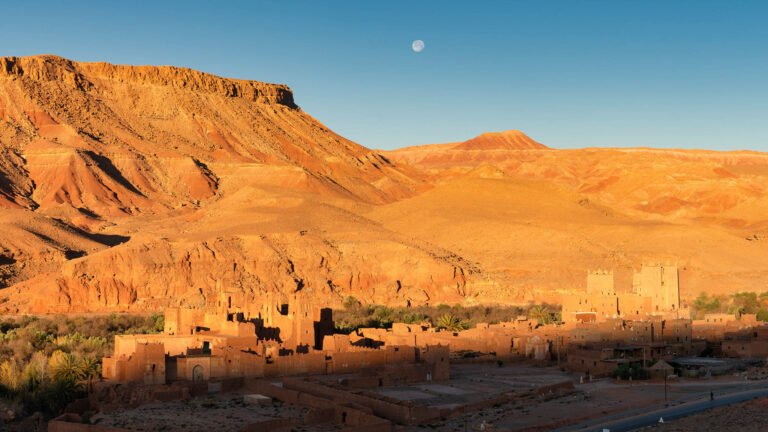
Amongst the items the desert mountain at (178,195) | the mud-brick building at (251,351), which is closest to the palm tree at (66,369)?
the mud-brick building at (251,351)

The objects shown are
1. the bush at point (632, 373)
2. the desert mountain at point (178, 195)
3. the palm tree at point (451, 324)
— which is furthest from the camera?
the desert mountain at point (178, 195)

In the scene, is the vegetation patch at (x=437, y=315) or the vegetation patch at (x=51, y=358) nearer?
the vegetation patch at (x=51, y=358)

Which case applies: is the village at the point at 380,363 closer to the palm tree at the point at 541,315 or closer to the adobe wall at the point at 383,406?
the adobe wall at the point at 383,406

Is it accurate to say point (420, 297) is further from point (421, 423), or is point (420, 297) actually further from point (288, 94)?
point (288, 94)

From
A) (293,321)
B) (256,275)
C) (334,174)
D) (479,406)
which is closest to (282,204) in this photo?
(256,275)

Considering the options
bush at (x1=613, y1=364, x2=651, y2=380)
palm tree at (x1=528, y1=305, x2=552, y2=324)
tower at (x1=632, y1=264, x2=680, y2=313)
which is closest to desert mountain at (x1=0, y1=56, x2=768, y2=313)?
palm tree at (x1=528, y1=305, x2=552, y2=324)
